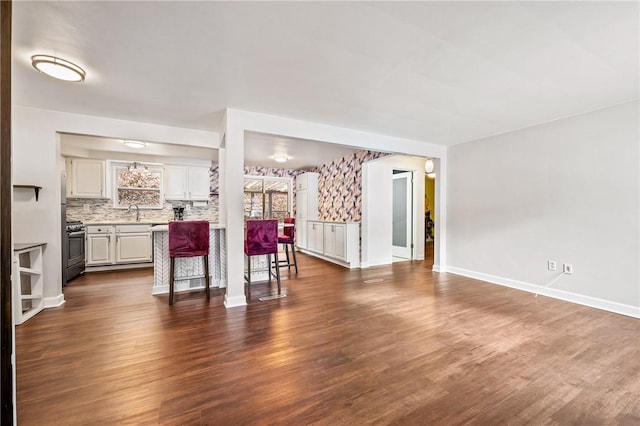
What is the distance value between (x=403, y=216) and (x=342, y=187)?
1685 mm

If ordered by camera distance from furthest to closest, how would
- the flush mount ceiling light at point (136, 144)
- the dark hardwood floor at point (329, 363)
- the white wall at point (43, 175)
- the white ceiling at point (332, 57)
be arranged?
1. the flush mount ceiling light at point (136, 144)
2. the white wall at point (43, 175)
3. the white ceiling at point (332, 57)
4. the dark hardwood floor at point (329, 363)

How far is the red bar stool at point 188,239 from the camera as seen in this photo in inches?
131

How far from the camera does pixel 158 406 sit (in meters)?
1.55

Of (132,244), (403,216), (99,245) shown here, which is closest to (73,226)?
(99,245)

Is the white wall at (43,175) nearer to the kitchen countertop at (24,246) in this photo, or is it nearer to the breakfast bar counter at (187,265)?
the kitchen countertop at (24,246)

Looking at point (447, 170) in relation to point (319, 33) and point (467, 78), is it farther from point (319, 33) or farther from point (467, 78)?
point (319, 33)

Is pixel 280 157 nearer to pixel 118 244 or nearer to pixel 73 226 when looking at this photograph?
pixel 118 244

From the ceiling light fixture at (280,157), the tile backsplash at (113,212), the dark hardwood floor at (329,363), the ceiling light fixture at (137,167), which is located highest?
the ceiling light fixture at (280,157)

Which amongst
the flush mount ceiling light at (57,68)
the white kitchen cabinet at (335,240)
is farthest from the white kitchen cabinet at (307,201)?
the flush mount ceiling light at (57,68)

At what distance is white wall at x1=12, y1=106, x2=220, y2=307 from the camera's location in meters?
3.10

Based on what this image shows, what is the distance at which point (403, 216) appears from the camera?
6.49 metres

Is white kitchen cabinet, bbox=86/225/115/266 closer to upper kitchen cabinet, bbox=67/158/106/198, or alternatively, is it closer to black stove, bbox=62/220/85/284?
black stove, bbox=62/220/85/284

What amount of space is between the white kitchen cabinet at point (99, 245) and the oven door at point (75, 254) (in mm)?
178

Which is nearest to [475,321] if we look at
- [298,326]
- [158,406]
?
[298,326]
